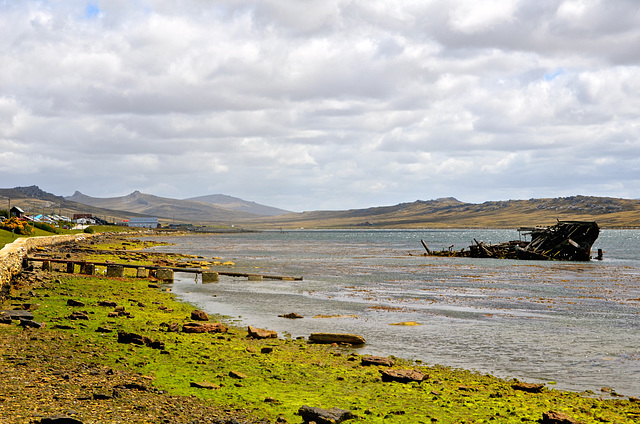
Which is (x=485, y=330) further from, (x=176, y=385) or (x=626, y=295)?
(x=626, y=295)

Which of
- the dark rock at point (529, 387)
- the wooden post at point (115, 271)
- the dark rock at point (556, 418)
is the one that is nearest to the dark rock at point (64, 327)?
the dark rock at point (529, 387)

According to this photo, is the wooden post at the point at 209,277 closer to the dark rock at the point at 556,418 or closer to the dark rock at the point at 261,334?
the dark rock at the point at 261,334

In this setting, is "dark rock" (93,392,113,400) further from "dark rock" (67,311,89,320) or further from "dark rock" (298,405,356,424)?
"dark rock" (67,311,89,320)

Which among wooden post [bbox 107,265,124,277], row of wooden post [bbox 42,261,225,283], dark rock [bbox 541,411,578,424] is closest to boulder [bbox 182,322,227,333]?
dark rock [bbox 541,411,578,424]

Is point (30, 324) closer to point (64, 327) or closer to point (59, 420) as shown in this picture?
point (64, 327)

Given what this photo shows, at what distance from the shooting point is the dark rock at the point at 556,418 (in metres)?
10.6

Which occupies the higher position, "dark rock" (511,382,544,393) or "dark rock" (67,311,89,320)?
"dark rock" (67,311,89,320)

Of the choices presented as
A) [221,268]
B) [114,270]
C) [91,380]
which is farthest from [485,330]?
[221,268]

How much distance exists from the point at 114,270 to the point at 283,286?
1267 cm

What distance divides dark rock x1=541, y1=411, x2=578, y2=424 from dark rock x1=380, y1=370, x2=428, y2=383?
3437mm

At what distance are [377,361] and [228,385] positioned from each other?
4.87m

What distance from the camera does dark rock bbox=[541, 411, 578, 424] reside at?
1062 cm

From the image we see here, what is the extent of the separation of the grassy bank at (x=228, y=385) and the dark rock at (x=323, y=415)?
217mm

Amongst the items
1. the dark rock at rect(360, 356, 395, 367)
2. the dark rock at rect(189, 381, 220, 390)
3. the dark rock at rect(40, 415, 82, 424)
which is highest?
the dark rock at rect(40, 415, 82, 424)
